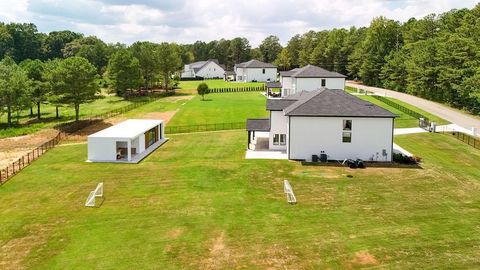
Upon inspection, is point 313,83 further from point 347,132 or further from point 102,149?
point 102,149

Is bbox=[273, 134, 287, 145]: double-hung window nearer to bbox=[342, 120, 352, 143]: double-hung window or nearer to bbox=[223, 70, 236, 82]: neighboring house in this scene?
bbox=[342, 120, 352, 143]: double-hung window

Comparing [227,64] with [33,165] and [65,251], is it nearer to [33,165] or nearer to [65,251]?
[33,165]

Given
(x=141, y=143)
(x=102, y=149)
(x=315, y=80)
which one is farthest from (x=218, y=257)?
(x=315, y=80)

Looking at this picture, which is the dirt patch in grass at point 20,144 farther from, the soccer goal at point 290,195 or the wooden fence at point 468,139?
the wooden fence at point 468,139

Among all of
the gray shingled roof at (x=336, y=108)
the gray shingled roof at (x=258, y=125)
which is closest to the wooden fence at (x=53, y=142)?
the gray shingled roof at (x=258, y=125)

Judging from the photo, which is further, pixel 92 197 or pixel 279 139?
pixel 279 139

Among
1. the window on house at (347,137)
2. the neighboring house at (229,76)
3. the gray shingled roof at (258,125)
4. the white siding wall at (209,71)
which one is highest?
the white siding wall at (209,71)

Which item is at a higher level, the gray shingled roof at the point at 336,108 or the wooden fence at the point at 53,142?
the gray shingled roof at the point at 336,108
